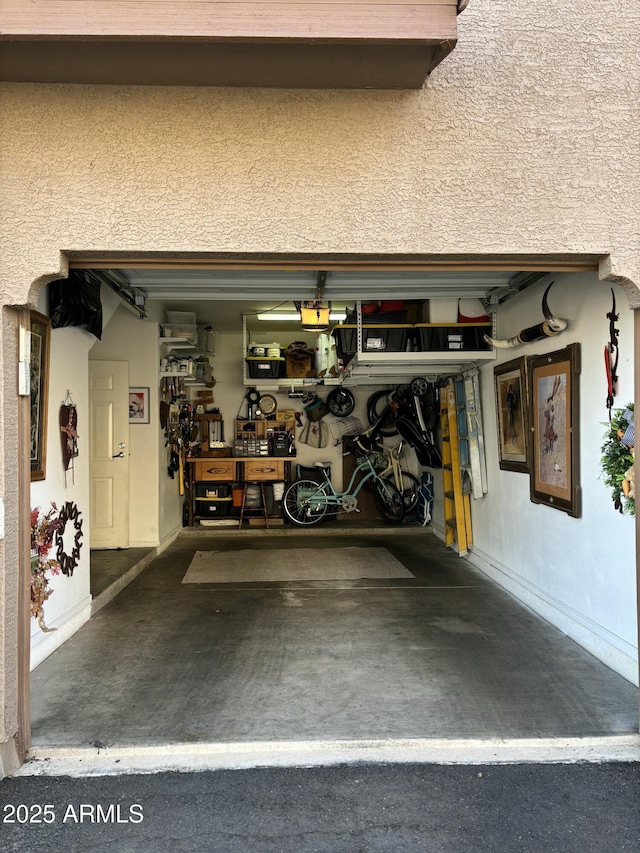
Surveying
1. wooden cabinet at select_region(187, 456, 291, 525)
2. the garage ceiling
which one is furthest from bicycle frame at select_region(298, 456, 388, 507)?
the garage ceiling

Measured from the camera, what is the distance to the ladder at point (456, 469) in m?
6.28

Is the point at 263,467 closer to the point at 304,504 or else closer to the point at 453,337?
the point at 304,504

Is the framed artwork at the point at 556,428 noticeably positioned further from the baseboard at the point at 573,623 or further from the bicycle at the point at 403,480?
the bicycle at the point at 403,480

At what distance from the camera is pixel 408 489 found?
29.1 ft

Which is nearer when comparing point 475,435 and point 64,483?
point 64,483

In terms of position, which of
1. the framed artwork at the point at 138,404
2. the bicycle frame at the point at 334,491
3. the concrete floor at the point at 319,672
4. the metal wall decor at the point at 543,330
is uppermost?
the metal wall decor at the point at 543,330

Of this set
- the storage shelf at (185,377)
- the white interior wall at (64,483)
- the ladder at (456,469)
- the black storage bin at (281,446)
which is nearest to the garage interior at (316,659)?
the white interior wall at (64,483)

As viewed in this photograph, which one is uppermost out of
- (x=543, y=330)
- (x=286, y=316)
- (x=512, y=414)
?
(x=286, y=316)

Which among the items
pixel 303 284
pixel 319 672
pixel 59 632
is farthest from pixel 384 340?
pixel 59 632

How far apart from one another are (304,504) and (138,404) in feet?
10.4

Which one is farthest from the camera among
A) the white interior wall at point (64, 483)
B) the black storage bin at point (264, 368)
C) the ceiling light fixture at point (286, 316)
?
the black storage bin at point (264, 368)

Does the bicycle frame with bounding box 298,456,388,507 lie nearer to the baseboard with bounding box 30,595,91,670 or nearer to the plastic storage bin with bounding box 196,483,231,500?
the plastic storage bin with bounding box 196,483,231,500

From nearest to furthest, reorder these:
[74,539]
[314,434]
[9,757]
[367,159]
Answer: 1. [9,757]
2. [367,159]
3. [74,539]
4. [314,434]

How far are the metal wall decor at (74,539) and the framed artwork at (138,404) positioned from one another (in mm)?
2396
